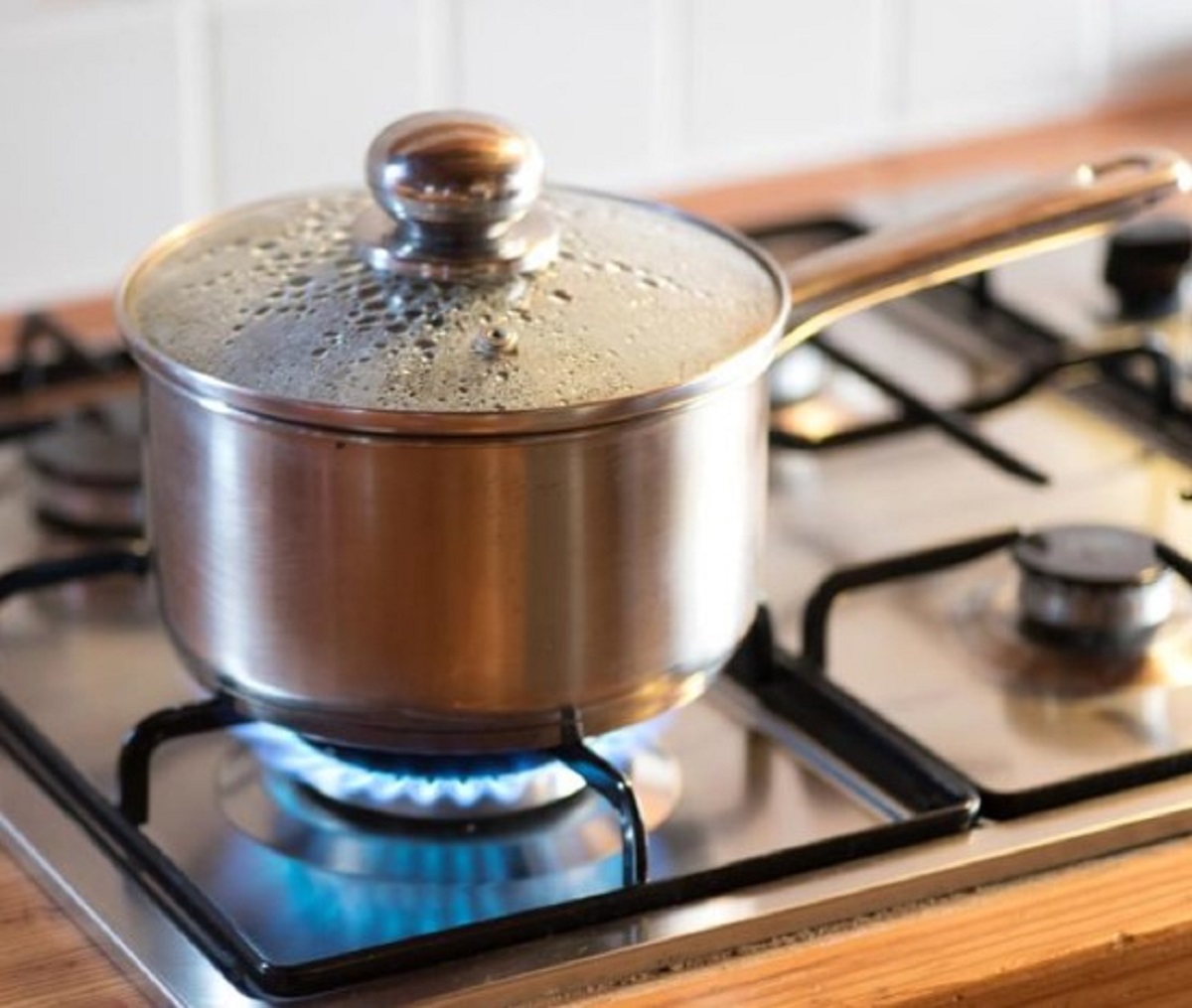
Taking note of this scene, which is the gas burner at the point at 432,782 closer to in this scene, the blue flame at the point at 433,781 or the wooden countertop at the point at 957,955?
the blue flame at the point at 433,781

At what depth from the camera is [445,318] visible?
82 centimetres

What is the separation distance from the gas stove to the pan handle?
0.12 m

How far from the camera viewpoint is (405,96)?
1.39 m

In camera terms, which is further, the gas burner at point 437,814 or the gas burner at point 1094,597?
the gas burner at point 1094,597

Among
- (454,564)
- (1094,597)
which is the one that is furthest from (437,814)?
(1094,597)

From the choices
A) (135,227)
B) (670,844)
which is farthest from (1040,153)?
(670,844)

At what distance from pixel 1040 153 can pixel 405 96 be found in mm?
385

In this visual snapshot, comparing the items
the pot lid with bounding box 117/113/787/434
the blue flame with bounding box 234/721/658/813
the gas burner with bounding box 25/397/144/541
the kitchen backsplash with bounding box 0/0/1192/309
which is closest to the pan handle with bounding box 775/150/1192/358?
the pot lid with bounding box 117/113/787/434

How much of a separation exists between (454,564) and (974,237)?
0.26m

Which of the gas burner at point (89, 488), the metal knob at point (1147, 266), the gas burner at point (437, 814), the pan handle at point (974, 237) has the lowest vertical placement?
the gas burner at point (437, 814)

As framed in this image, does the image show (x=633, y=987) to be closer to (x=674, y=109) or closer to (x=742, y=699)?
(x=742, y=699)

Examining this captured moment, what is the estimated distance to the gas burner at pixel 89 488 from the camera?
1092 mm

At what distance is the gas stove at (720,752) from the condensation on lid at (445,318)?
12 centimetres

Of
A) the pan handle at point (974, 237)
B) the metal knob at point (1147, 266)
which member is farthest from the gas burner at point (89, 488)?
the metal knob at point (1147, 266)
